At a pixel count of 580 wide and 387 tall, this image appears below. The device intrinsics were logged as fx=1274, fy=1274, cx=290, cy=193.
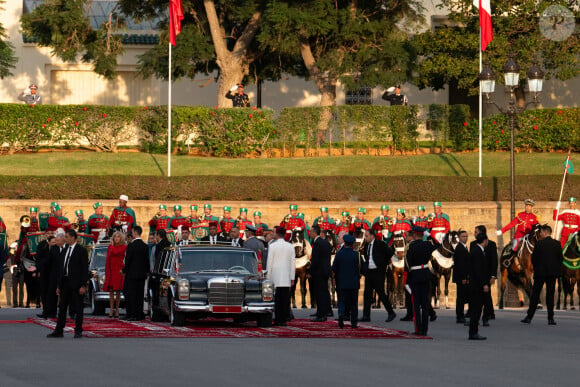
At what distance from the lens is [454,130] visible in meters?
42.0

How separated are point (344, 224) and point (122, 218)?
5.45 metres

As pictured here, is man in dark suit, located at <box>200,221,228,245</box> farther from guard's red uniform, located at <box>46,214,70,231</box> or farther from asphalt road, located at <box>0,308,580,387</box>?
asphalt road, located at <box>0,308,580,387</box>

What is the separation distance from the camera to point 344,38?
41.5 m

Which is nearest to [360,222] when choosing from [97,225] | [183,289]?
[97,225]

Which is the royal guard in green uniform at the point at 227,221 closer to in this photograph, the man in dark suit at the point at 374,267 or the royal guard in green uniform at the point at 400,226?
the royal guard in green uniform at the point at 400,226

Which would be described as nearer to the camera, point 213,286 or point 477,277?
point 477,277

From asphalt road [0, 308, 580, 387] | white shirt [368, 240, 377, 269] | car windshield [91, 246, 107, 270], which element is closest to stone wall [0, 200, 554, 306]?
car windshield [91, 246, 107, 270]

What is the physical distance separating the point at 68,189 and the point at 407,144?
11874 mm

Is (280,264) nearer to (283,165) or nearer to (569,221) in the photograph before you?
(569,221)

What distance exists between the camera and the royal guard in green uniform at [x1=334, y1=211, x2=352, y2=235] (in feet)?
101

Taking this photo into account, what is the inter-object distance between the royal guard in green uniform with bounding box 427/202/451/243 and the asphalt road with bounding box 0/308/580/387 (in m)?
9.48

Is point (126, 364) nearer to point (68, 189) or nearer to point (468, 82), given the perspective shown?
point (68, 189)

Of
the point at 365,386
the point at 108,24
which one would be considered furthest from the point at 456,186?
the point at 365,386

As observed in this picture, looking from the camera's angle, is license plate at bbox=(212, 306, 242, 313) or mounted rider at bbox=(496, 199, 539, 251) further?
mounted rider at bbox=(496, 199, 539, 251)
